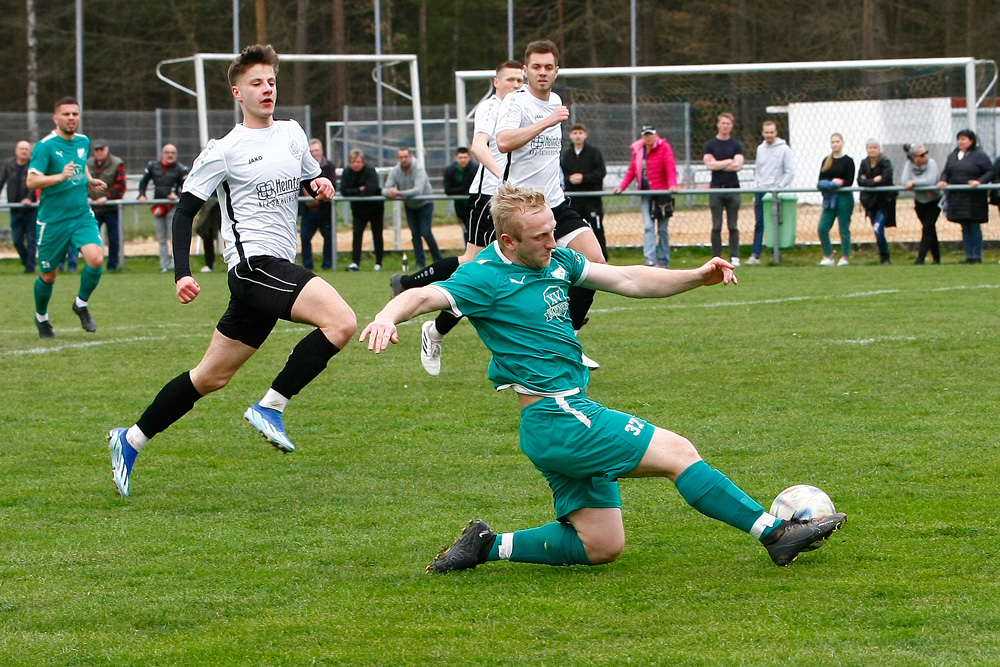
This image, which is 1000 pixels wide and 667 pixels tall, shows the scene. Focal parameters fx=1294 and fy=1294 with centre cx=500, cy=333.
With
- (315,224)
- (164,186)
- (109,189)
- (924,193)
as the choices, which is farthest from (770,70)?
(109,189)

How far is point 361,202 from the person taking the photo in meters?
19.1

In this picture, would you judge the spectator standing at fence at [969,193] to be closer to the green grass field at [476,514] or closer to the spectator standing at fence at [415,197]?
the green grass field at [476,514]

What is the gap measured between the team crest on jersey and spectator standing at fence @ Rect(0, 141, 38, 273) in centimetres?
1614

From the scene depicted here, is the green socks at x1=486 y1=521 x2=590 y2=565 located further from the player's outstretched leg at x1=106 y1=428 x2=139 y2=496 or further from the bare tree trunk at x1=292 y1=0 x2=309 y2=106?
the bare tree trunk at x1=292 y1=0 x2=309 y2=106

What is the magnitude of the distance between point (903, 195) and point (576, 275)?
47.0 feet

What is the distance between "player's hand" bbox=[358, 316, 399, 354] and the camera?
13.0 ft

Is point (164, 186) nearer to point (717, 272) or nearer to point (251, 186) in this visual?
point (251, 186)

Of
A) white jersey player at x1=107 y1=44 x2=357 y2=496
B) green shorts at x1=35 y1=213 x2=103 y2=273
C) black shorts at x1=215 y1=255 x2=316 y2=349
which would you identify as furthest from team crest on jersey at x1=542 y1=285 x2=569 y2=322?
green shorts at x1=35 y1=213 x2=103 y2=273

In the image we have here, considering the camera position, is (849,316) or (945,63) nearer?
(849,316)

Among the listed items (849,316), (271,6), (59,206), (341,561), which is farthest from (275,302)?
(271,6)

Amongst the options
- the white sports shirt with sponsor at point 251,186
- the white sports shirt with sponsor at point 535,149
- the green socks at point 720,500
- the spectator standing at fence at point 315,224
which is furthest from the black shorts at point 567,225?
the spectator standing at fence at point 315,224

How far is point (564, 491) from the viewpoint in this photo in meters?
4.66

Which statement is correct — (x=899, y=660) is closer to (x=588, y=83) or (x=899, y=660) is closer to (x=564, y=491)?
(x=564, y=491)

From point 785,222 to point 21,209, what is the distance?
11249 millimetres
